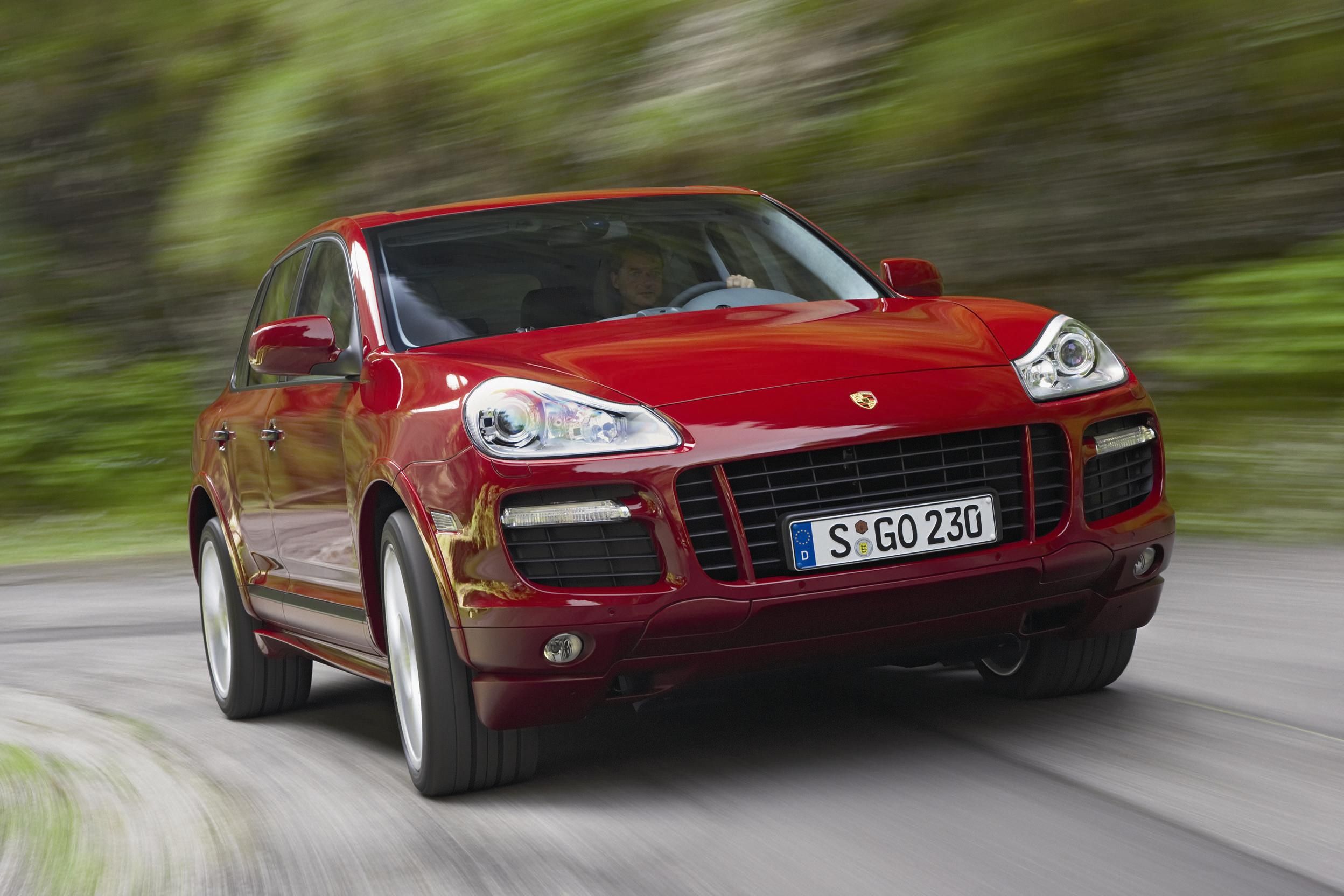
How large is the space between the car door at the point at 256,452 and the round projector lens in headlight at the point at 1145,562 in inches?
105

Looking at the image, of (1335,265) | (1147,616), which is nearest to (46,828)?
(1147,616)

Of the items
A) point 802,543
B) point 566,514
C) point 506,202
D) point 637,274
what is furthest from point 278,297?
point 802,543

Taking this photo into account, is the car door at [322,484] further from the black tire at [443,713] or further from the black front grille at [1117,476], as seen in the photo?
the black front grille at [1117,476]

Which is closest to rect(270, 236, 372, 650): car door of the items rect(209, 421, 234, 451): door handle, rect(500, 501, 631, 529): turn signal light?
rect(209, 421, 234, 451): door handle

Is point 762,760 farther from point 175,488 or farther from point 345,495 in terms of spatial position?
point 175,488

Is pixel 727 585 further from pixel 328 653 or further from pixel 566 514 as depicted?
pixel 328 653

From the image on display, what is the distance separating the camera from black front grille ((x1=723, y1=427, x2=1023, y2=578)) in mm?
3902

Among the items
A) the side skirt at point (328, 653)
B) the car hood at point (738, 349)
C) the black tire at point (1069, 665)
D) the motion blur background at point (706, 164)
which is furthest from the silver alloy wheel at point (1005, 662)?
the motion blur background at point (706, 164)

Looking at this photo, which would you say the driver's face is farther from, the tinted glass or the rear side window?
the rear side window

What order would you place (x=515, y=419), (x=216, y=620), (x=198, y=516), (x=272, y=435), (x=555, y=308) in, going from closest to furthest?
(x=515, y=419), (x=555, y=308), (x=272, y=435), (x=216, y=620), (x=198, y=516)

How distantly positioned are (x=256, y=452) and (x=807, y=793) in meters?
2.50

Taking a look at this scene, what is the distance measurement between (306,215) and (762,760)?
13.7 meters

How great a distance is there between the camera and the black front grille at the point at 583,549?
3881mm

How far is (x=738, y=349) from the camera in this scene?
424 centimetres
